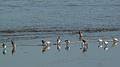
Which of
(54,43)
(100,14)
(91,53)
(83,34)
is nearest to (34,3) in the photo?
(100,14)

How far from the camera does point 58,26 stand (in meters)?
49.9

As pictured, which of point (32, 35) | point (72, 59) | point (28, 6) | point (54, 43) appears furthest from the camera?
point (28, 6)

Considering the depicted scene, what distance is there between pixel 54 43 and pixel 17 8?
21.1 meters

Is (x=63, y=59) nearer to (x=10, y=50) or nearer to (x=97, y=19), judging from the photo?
(x=10, y=50)

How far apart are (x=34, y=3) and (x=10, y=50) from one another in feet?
99.0

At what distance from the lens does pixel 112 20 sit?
54.3 metres

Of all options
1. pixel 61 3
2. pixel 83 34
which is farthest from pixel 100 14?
pixel 83 34

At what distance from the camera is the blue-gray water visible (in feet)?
111

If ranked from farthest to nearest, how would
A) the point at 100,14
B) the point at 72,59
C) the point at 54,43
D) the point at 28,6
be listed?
the point at 28,6 < the point at 100,14 < the point at 54,43 < the point at 72,59

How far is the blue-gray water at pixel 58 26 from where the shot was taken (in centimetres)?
3381

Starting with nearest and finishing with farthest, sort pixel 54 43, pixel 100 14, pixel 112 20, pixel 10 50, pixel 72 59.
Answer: pixel 72 59 → pixel 10 50 → pixel 54 43 → pixel 112 20 → pixel 100 14

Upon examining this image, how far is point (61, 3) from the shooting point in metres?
65.4

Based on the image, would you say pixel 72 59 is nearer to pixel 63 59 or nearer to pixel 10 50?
pixel 63 59

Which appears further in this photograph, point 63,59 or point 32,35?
point 32,35
